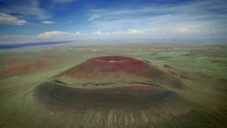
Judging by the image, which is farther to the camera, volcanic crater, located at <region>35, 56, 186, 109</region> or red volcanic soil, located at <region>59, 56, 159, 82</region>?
red volcanic soil, located at <region>59, 56, 159, 82</region>

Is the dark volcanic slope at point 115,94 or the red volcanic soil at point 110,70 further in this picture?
the red volcanic soil at point 110,70

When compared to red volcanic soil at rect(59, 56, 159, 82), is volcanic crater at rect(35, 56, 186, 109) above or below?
below

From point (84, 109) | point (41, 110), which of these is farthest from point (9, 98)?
point (84, 109)

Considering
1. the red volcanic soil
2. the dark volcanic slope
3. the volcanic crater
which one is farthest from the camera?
the red volcanic soil

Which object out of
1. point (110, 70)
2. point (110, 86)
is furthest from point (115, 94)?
point (110, 70)

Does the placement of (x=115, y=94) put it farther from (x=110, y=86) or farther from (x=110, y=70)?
(x=110, y=70)

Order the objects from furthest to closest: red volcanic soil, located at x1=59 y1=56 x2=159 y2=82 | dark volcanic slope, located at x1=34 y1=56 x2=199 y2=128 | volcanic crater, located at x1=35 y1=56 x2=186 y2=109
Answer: red volcanic soil, located at x1=59 y1=56 x2=159 y2=82 → volcanic crater, located at x1=35 y1=56 x2=186 y2=109 → dark volcanic slope, located at x1=34 y1=56 x2=199 y2=128

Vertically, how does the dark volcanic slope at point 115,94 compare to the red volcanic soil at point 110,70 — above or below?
below

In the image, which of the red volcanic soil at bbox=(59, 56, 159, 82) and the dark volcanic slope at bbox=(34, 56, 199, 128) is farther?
the red volcanic soil at bbox=(59, 56, 159, 82)
